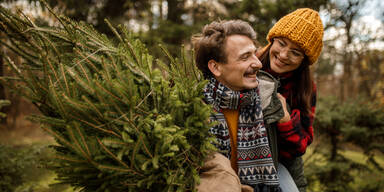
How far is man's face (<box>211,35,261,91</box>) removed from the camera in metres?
1.77

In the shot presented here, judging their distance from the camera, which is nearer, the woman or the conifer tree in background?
the conifer tree in background

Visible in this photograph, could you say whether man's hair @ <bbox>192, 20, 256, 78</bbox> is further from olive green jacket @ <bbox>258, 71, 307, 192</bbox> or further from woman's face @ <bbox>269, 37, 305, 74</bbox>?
woman's face @ <bbox>269, 37, 305, 74</bbox>

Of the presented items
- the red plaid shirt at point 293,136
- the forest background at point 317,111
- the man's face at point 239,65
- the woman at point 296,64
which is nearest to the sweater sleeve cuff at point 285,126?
the red plaid shirt at point 293,136

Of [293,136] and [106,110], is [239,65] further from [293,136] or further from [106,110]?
[106,110]

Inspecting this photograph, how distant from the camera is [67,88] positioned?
105cm

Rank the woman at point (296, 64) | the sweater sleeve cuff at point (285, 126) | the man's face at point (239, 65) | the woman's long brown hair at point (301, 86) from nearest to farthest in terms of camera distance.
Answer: the man's face at point (239, 65) → the sweater sleeve cuff at point (285, 126) → the woman at point (296, 64) → the woman's long brown hair at point (301, 86)

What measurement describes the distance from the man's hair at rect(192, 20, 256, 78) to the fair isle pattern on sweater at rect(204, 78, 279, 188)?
213 millimetres

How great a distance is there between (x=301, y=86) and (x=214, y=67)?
1.10 m

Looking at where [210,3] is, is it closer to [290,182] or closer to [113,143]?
[290,182]

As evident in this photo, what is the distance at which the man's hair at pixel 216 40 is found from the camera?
5.96 feet

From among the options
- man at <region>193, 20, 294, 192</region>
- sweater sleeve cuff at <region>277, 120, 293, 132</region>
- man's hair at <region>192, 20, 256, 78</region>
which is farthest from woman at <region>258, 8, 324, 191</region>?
man's hair at <region>192, 20, 256, 78</region>

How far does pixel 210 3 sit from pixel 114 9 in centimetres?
299

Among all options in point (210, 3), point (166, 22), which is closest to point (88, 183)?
point (166, 22)

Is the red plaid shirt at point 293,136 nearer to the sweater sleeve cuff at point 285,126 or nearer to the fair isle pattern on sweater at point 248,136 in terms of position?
the sweater sleeve cuff at point 285,126
